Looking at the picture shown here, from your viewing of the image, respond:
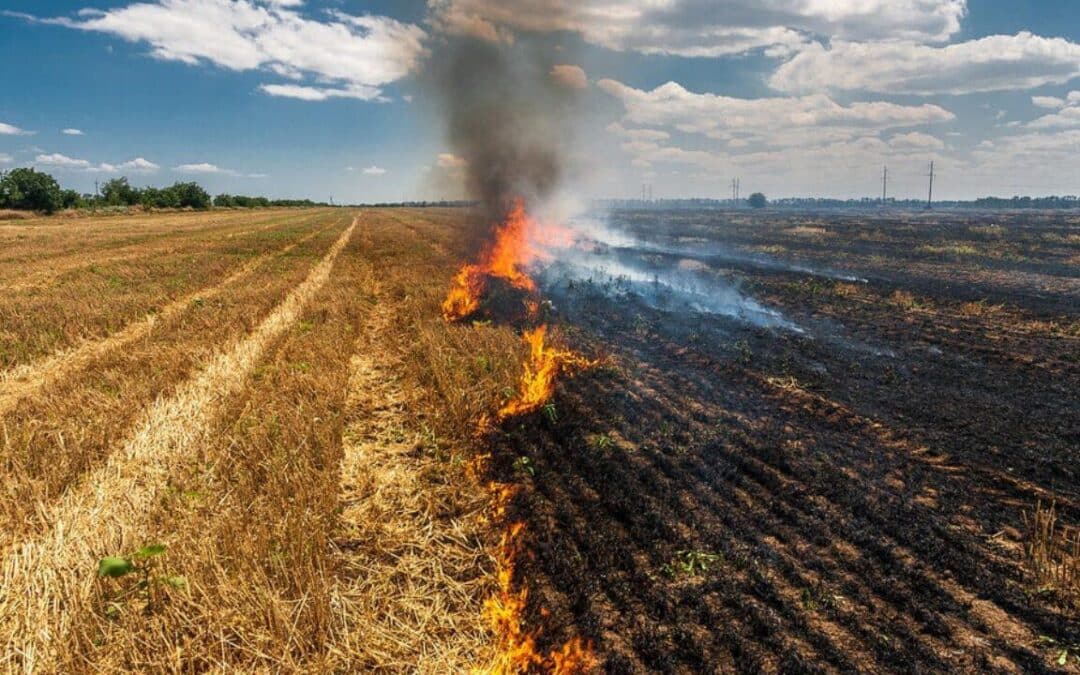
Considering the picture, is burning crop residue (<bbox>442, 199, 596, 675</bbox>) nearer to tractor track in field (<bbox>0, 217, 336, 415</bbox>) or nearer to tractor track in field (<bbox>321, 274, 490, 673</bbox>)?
tractor track in field (<bbox>321, 274, 490, 673</bbox>)

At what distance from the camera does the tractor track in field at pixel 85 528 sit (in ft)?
12.4

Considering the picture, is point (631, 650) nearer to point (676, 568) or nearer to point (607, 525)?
point (676, 568)

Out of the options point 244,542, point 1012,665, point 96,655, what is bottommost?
point 1012,665

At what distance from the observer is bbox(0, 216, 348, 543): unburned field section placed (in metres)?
5.58

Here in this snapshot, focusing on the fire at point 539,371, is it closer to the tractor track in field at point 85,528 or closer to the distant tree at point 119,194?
the tractor track in field at point 85,528

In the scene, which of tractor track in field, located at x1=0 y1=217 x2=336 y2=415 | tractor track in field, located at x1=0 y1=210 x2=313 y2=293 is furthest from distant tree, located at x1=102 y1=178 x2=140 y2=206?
tractor track in field, located at x1=0 y1=217 x2=336 y2=415

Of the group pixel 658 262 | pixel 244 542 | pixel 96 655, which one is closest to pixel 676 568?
pixel 244 542

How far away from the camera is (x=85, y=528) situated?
4922 mm

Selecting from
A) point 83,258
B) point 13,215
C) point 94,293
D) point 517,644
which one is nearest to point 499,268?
point 94,293

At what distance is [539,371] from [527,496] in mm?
3767

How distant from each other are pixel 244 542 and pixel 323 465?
169 cm

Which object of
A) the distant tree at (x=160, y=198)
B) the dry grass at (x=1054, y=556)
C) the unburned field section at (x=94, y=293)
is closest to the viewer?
the dry grass at (x=1054, y=556)

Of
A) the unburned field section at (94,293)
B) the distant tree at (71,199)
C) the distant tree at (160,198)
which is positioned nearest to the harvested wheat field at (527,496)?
the unburned field section at (94,293)

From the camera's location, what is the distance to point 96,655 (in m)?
3.58
